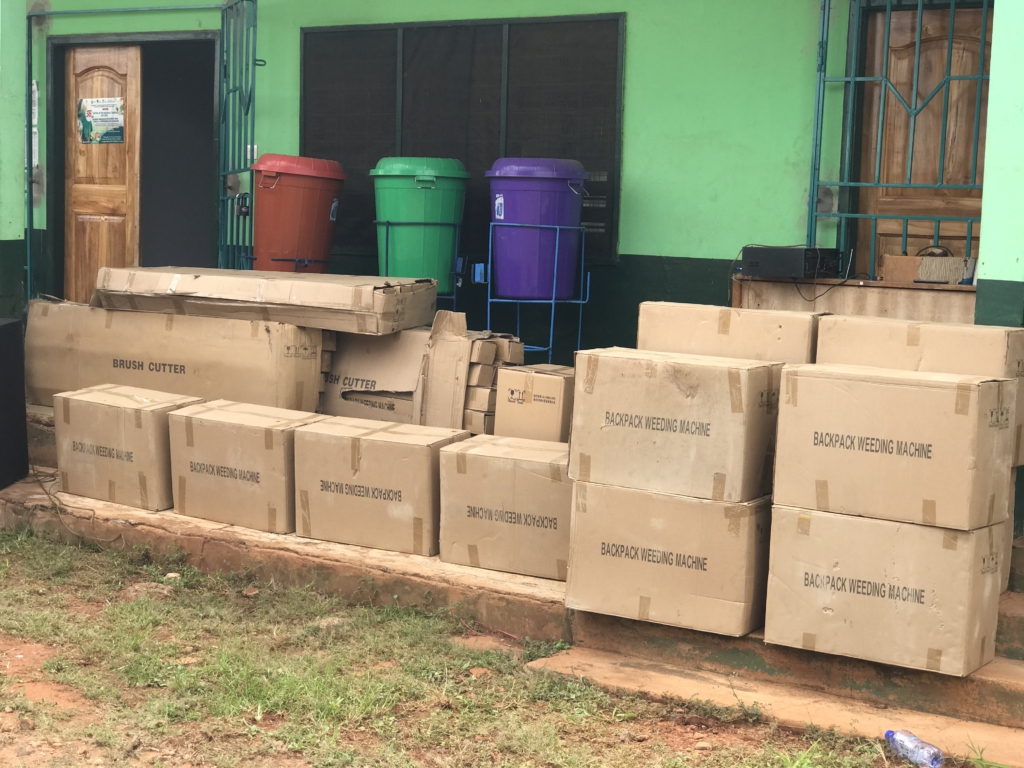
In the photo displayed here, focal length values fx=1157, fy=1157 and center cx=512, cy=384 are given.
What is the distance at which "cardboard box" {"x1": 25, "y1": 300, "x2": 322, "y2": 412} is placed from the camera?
4.98 metres

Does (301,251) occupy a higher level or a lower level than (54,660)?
higher

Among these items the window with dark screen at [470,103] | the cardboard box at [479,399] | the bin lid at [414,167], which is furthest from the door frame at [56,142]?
the cardboard box at [479,399]

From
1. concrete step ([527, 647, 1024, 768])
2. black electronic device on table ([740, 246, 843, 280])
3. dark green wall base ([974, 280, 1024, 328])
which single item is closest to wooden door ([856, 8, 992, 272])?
black electronic device on table ([740, 246, 843, 280])

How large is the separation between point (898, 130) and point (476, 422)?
2.62 m

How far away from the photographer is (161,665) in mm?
3521

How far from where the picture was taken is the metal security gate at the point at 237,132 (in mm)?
6829

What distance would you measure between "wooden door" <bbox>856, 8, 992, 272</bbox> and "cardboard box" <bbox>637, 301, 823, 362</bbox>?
2087 millimetres

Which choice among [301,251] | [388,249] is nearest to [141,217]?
[301,251]

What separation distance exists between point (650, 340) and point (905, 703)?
4.62ft

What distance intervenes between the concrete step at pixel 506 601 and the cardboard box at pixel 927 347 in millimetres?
757

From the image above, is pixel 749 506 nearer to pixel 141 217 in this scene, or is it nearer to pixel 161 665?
pixel 161 665

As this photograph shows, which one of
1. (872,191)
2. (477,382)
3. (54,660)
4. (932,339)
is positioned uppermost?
(872,191)

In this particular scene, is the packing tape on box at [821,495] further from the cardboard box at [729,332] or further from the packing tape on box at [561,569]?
the packing tape on box at [561,569]

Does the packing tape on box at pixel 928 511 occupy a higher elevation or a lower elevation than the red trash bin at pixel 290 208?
lower
